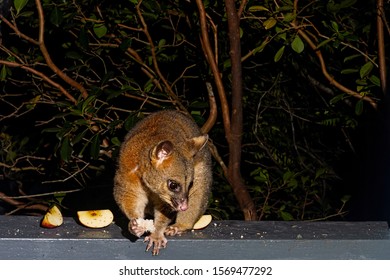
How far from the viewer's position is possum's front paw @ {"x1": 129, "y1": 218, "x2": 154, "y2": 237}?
10.4 ft

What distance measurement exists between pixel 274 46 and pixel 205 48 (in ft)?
2.39

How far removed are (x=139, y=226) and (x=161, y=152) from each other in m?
0.28

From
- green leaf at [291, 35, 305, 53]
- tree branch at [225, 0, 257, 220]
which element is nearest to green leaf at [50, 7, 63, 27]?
tree branch at [225, 0, 257, 220]

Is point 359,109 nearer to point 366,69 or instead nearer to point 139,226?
point 366,69

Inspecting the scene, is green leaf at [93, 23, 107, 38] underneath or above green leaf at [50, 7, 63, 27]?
underneath

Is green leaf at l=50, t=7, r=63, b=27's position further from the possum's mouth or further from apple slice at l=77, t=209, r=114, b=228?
the possum's mouth

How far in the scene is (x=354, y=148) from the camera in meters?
5.35

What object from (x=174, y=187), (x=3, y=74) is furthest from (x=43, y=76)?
(x=174, y=187)

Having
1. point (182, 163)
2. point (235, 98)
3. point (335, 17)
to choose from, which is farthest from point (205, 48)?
point (182, 163)

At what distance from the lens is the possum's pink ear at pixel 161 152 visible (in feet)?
10.8

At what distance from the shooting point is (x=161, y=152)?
3.29 m

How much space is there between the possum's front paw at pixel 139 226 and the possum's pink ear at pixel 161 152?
22cm

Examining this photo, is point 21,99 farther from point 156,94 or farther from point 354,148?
point 354,148

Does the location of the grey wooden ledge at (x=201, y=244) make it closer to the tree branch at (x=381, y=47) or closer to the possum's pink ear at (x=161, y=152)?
the possum's pink ear at (x=161, y=152)
